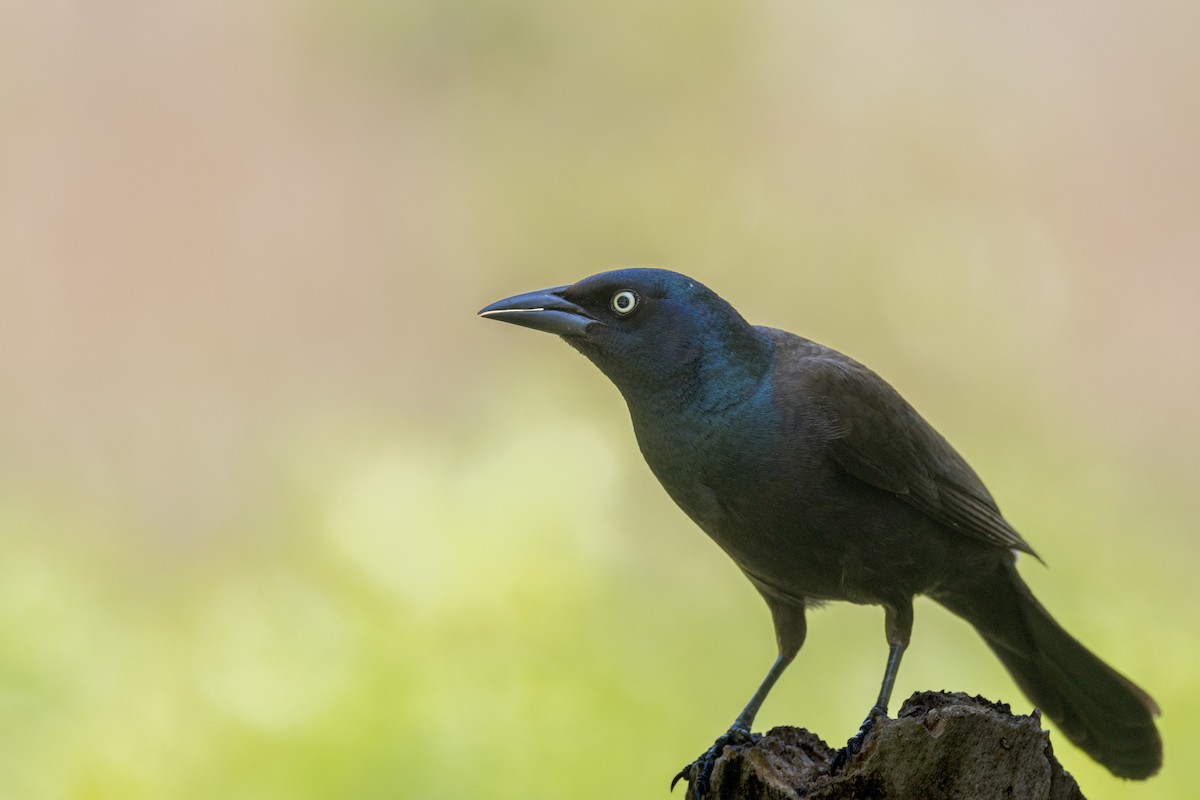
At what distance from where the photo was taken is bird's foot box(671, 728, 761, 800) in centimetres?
420

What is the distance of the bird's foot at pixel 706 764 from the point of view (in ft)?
13.8

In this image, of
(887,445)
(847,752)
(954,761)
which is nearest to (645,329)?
(887,445)

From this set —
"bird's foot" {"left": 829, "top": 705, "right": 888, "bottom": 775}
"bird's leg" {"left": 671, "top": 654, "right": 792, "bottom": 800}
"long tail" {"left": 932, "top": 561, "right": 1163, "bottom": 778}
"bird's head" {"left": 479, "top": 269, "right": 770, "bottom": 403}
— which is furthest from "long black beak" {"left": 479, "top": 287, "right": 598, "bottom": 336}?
"long tail" {"left": 932, "top": 561, "right": 1163, "bottom": 778}

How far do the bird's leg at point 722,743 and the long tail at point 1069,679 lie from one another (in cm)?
69

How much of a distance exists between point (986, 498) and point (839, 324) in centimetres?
238

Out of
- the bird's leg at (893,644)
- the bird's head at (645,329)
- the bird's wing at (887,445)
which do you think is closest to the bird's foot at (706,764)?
the bird's leg at (893,644)

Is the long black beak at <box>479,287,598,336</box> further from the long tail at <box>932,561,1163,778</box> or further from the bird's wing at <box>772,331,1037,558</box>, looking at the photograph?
the long tail at <box>932,561,1163,778</box>

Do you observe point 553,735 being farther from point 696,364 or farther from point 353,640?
point 696,364

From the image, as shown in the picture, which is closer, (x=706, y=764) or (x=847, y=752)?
(x=847, y=752)

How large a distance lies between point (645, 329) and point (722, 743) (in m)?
1.34

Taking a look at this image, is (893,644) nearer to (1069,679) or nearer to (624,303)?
(1069,679)

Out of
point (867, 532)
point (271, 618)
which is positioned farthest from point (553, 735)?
point (867, 532)

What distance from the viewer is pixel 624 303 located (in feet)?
14.5

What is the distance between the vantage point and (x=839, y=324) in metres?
7.04
